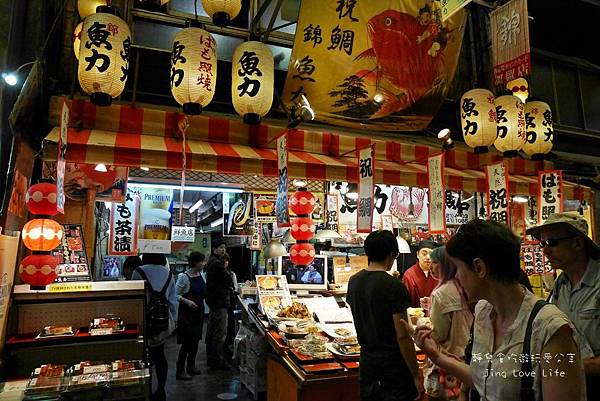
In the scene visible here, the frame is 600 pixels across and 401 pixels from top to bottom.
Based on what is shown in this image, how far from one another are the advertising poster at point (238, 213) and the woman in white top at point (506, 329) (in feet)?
27.5

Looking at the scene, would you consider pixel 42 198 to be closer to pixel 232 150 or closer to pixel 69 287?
pixel 69 287

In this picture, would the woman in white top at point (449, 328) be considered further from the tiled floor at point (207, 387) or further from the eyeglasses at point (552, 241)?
the tiled floor at point (207, 387)

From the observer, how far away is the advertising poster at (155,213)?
7.86m

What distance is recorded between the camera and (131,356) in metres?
4.96

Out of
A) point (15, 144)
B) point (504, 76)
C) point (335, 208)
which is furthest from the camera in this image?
point (335, 208)

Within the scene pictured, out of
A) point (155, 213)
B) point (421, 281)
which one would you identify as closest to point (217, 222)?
point (155, 213)

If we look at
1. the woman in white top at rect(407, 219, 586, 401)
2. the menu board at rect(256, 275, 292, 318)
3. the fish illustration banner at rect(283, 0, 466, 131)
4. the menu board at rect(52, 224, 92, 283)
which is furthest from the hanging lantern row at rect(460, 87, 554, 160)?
the menu board at rect(52, 224, 92, 283)

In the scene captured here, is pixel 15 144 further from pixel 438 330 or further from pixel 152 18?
pixel 438 330

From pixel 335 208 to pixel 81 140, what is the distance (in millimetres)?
5932

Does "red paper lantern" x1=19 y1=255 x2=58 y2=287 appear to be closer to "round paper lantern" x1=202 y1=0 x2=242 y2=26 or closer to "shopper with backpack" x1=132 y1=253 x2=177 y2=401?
"shopper with backpack" x1=132 y1=253 x2=177 y2=401

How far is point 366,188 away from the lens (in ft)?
17.7

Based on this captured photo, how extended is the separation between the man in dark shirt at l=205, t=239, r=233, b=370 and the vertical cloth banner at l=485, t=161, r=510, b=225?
533 cm

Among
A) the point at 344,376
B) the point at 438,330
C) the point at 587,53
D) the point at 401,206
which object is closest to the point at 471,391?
the point at 438,330

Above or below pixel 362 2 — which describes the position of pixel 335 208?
below
